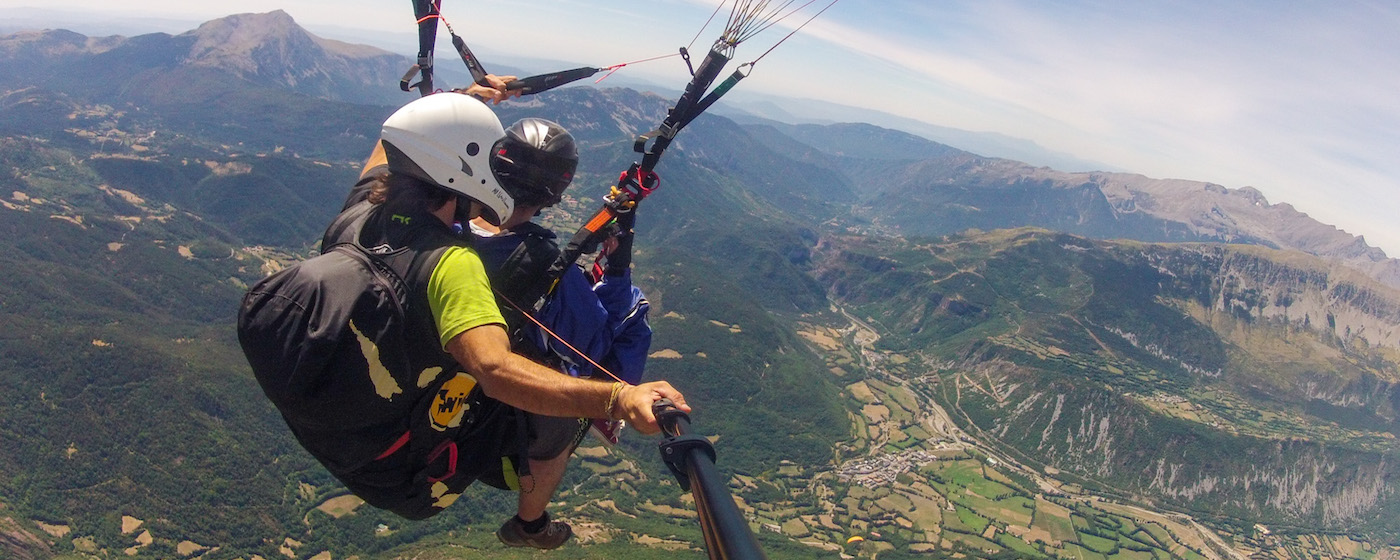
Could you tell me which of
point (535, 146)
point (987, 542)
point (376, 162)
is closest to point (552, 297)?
point (535, 146)

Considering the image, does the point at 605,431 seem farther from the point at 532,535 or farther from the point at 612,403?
the point at 612,403

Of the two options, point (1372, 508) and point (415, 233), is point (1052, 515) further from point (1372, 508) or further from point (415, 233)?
point (415, 233)

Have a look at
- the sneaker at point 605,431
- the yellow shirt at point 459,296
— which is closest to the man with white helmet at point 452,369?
the yellow shirt at point 459,296

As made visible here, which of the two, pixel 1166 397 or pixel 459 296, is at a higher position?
pixel 459 296

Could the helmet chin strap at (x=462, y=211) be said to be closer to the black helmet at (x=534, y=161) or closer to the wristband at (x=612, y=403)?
the black helmet at (x=534, y=161)

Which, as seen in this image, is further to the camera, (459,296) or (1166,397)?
(1166,397)

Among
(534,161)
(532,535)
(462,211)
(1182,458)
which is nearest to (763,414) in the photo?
(1182,458)

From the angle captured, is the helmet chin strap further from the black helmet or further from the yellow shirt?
the yellow shirt
